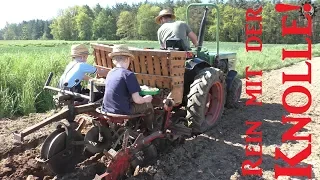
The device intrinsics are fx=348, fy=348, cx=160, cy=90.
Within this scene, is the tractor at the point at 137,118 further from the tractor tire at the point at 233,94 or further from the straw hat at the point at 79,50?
the tractor tire at the point at 233,94

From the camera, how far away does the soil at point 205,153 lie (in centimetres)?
438

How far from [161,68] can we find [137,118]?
0.80 m

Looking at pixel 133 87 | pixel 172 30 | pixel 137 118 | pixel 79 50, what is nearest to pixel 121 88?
pixel 133 87

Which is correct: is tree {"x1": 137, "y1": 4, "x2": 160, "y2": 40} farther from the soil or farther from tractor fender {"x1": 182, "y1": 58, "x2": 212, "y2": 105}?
tractor fender {"x1": 182, "y1": 58, "x2": 212, "y2": 105}

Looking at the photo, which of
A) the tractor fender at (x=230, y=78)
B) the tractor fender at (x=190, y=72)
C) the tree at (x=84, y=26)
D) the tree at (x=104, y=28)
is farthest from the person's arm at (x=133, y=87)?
the tree at (x=84, y=26)

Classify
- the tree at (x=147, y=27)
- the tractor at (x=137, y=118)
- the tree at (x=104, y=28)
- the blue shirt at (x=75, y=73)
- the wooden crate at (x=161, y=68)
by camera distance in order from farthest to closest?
1. the tree at (x=104, y=28)
2. the tree at (x=147, y=27)
3. the wooden crate at (x=161, y=68)
4. the blue shirt at (x=75, y=73)
5. the tractor at (x=137, y=118)

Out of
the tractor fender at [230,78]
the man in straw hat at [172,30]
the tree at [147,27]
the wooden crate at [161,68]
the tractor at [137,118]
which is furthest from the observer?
the tree at [147,27]

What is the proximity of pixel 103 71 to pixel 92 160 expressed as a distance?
1.74 meters

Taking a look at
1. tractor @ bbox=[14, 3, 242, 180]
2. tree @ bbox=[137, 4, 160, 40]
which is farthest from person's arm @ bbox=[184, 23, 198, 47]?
tree @ bbox=[137, 4, 160, 40]

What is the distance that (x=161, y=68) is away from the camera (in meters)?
5.00

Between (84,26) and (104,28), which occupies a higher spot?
(84,26)

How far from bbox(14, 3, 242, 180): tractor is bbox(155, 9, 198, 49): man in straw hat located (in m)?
0.15

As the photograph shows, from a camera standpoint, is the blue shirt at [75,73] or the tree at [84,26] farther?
the tree at [84,26]

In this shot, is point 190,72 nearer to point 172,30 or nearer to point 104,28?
point 172,30
